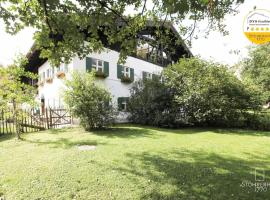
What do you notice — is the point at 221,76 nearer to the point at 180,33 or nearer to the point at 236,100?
the point at 236,100

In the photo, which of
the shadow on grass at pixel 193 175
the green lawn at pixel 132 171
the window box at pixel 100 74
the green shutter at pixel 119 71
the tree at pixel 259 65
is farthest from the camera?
the tree at pixel 259 65

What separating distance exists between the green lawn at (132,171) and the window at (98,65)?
8.12 m

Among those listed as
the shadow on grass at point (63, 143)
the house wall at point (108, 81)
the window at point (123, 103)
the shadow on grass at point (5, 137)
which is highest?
the house wall at point (108, 81)

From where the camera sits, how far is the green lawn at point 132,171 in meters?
4.79

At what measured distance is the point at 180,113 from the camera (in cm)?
1677

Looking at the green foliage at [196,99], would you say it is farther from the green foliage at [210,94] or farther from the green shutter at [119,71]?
the green shutter at [119,71]

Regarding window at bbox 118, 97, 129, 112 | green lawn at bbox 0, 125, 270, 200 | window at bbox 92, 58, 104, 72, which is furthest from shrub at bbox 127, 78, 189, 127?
green lawn at bbox 0, 125, 270, 200

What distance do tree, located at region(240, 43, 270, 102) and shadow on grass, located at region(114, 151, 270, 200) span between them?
25.2m

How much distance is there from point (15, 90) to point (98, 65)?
6.87 meters

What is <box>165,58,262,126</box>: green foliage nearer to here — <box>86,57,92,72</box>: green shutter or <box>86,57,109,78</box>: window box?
<box>86,57,109,78</box>: window box

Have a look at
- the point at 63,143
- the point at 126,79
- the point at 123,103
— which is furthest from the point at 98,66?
the point at 63,143

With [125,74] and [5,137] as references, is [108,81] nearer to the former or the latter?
[125,74]

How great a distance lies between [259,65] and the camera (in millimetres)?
33000

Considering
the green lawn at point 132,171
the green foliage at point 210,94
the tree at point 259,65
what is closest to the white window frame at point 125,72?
the green foliage at point 210,94
